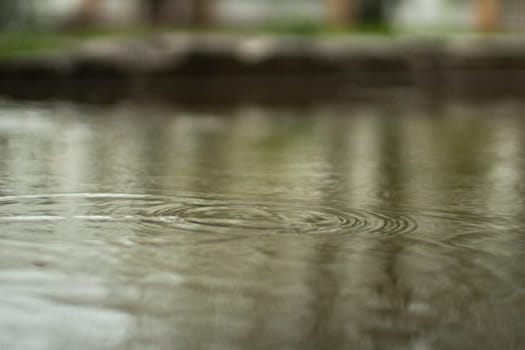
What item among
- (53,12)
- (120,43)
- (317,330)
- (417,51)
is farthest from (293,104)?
(53,12)

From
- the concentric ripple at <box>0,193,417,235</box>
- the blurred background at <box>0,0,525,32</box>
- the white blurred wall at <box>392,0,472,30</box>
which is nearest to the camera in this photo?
the concentric ripple at <box>0,193,417,235</box>

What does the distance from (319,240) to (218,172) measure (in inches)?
51.7

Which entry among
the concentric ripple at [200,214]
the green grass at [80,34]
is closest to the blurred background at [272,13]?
the green grass at [80,34]

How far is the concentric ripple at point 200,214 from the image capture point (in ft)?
7.71

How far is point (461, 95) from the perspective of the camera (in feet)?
28.8

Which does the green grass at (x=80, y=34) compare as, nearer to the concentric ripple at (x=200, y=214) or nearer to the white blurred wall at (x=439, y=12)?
the white blurred wall at (x=439, y=12)

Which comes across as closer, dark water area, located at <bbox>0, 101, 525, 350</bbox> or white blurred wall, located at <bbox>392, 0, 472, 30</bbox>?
dark water area, located at <bbox>0, 101, 525, 350</bbox>

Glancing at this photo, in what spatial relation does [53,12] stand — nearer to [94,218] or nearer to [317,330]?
[94,218]

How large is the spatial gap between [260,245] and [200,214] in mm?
426

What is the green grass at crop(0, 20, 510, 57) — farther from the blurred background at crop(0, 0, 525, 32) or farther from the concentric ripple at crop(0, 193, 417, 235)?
the concentric ripple at crop(0, 193, 417, 235)

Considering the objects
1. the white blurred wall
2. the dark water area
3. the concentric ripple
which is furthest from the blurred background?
the concentric ripple

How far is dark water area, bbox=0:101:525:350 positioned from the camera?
4.82ft

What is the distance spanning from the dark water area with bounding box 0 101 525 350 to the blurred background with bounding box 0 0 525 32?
917 cm

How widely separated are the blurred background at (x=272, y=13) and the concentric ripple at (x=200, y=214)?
10.1 m
